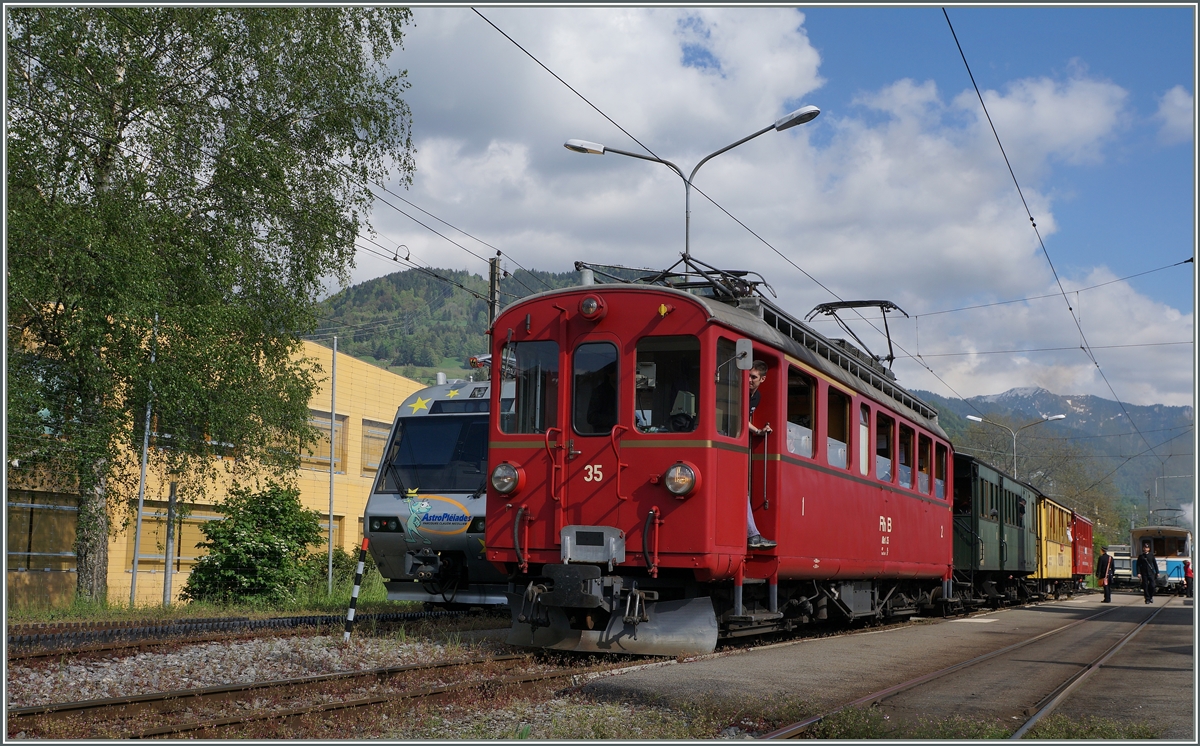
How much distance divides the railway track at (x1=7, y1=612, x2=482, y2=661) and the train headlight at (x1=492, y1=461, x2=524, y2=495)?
7.95ft

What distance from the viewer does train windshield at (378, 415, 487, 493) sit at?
45.4ft

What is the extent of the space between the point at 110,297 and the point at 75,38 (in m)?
4.39

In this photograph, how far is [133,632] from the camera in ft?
36.2

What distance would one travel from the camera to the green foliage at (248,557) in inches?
777

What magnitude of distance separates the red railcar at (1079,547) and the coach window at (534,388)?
3376cm

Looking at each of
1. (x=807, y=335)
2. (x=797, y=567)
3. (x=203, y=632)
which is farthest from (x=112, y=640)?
(x=807, y=335)

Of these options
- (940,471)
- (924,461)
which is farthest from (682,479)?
(940,471)

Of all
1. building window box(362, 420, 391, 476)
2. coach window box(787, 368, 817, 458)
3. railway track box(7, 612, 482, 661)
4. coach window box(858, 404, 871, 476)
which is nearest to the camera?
railway track box(7, 612, 482, 661)

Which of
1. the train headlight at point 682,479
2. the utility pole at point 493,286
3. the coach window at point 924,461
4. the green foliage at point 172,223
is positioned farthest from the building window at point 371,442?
the train headlight at point 682,479

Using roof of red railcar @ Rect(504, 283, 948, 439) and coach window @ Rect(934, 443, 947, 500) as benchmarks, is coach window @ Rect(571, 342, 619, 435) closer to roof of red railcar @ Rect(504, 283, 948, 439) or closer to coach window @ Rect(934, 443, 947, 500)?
roof of red railcar @ Rect(504, 283, 948, 439)

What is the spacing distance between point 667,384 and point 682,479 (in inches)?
39.9

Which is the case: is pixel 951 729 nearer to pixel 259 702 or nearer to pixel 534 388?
pixel 259 702

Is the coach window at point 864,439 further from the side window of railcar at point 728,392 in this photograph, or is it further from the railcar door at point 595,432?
the railcar door at point 595,432

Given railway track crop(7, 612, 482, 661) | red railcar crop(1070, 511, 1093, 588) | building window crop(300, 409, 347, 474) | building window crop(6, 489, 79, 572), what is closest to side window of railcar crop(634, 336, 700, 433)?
railway track crop(7, 612, 482, 661)
